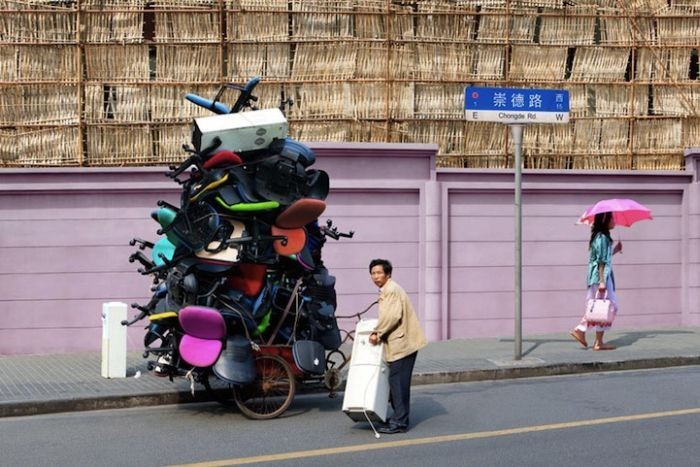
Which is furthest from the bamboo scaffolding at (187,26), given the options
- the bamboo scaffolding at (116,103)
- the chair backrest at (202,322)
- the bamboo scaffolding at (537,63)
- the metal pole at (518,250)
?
the chair backrest at (202,322)

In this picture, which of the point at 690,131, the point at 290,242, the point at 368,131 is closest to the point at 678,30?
the point at 690,131

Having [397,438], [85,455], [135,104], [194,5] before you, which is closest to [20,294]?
[135,104]

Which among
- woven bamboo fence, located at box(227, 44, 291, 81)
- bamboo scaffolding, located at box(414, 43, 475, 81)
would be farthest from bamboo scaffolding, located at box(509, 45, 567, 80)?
woven bamboo fence, located at box(227, 44, 291, 81)

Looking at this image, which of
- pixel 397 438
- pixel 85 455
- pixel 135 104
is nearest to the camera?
pixel 85 455

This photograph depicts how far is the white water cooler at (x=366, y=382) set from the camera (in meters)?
9.02

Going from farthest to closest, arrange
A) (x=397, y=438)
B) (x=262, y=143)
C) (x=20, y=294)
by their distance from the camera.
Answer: (x=20, y=294) < (x=262, y=143) < (x=397, y=438)

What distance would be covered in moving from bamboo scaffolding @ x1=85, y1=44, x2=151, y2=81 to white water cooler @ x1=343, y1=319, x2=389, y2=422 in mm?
6963

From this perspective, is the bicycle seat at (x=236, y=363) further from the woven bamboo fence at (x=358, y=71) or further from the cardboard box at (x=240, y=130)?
the woven bamboo fence at (x=358, y=71)

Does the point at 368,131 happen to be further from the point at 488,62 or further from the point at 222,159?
the point at 222,159

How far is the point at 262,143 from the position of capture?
1016 centimetres

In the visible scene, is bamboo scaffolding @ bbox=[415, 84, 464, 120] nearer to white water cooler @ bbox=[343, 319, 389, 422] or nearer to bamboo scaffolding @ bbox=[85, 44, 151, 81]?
bamboo scaffolding @ bbox=[85, 44, 151, 81]

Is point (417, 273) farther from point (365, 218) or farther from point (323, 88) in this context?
point (323, 88)

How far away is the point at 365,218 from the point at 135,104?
367 centimetres

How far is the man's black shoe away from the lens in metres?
9.16
